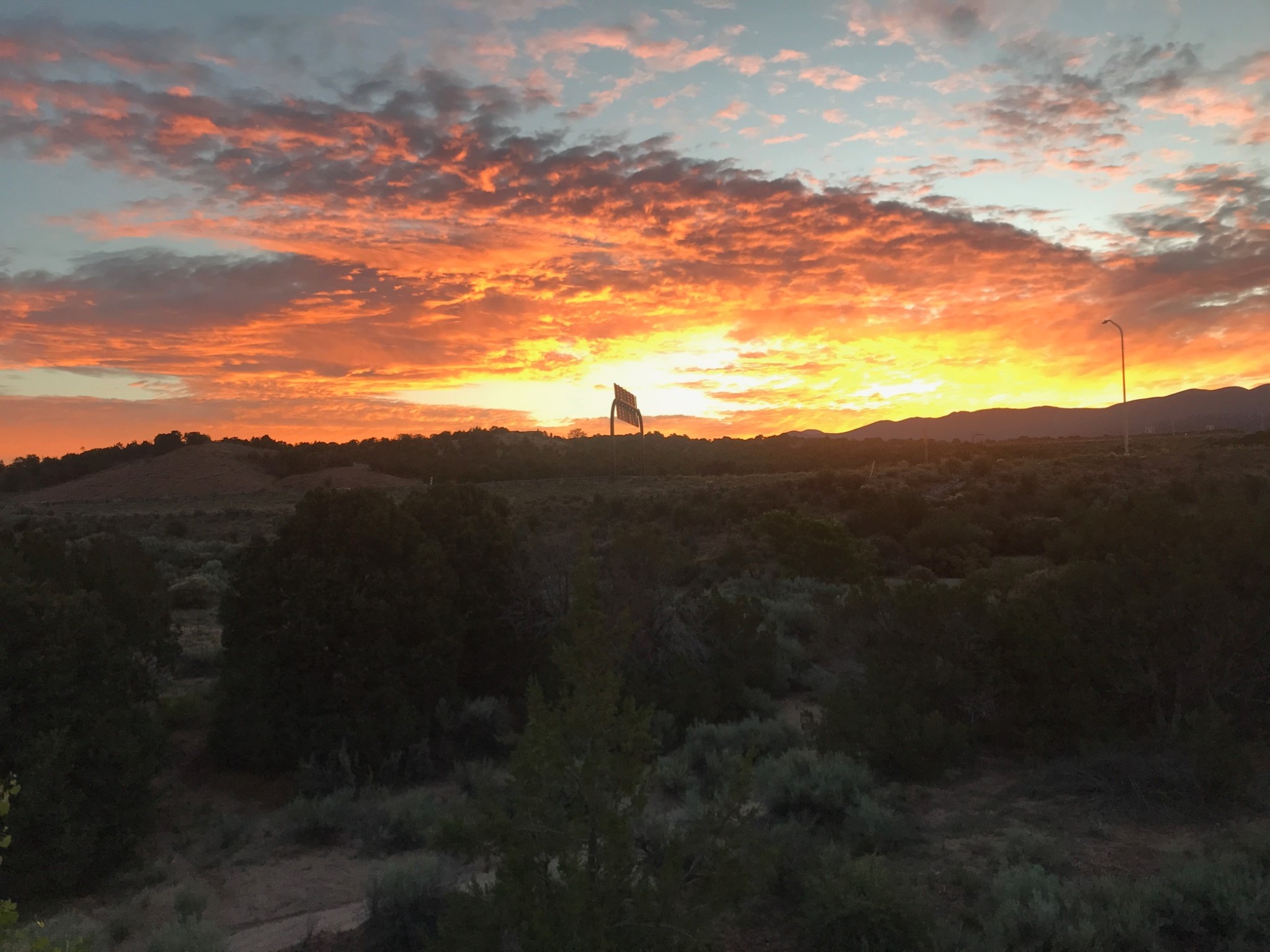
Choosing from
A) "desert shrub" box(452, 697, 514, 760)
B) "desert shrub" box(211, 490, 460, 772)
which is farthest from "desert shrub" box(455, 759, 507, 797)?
"desert shrub" box(211, 490, 460, 772)

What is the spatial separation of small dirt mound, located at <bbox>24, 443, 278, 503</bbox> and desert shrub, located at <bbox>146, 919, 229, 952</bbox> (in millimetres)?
65487

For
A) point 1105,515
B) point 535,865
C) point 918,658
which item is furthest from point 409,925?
point 1105,515

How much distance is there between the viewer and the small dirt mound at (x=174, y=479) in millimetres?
68625

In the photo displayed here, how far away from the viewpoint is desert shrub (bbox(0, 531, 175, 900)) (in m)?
7.52

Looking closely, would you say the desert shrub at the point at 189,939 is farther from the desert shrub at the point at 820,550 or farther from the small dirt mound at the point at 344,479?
the small dirt mound at the point at 344,479

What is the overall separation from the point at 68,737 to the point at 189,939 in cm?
300

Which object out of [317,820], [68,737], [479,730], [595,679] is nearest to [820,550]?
[479,730]

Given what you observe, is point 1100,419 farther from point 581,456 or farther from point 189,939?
point 189,939

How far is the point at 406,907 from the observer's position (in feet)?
20.5

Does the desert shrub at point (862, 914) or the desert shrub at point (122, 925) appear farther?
the desert shrub at point (122, 925)

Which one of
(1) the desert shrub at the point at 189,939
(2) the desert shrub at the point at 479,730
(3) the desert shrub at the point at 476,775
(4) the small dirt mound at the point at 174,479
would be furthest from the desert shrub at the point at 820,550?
(4) the small dirt mound at the point at 174,479

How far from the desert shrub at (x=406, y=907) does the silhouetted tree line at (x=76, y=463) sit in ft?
267

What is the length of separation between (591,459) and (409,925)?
8290 centimetres

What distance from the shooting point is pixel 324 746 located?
34.3ft
